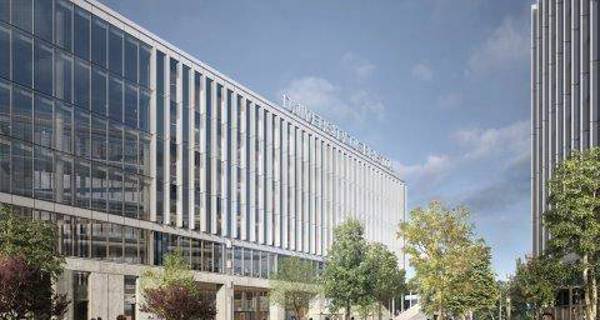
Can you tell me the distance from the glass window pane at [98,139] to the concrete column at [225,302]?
25064mm

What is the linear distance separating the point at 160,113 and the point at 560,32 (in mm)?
35715

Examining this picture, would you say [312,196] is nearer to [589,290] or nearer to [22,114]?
[22,114]

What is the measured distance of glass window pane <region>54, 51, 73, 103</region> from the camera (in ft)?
201

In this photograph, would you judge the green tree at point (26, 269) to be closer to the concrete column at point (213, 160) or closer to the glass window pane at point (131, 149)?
the glass window pane at point (131, 149)

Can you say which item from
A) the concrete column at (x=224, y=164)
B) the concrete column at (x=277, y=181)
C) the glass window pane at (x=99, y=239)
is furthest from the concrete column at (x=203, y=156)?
the concrete column at (x=277, y=181)

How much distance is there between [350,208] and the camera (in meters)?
126

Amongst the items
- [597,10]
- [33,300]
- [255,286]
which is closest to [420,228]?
[597,10]

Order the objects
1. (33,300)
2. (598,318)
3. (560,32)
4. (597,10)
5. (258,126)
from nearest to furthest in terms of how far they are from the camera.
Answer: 1. (33,300)
2. (598,318)
3. (597,10)
4. (560,32)
5. (258,126)

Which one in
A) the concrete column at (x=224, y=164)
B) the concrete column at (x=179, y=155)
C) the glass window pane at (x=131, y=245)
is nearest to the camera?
the glass window pane at (x=131, y=245)

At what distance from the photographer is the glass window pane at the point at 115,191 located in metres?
67.8

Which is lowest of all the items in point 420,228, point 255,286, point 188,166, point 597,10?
point 255,286

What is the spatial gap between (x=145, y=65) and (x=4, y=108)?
1986 centimetres

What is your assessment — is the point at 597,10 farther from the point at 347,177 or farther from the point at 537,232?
the point at 347,177

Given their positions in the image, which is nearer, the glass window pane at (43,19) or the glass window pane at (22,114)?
the glass window pane at (22,114)
